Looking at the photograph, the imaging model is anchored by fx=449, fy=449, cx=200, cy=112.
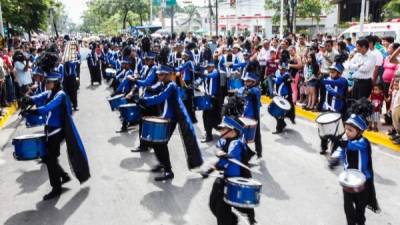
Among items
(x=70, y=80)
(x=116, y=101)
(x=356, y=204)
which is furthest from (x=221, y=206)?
(x=70, y=80)

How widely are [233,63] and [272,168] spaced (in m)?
5.91

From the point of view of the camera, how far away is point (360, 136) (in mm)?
4867

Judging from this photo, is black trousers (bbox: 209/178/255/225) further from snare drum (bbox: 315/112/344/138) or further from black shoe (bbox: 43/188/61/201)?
black shoe (bbox: 43/188/61/201)

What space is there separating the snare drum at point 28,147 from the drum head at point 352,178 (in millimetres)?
4043

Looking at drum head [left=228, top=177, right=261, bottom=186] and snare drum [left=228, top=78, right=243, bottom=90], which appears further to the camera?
snare drum [left=228, top=78, right=243, bottom=90]

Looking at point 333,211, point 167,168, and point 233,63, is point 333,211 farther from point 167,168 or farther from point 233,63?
point 233,63

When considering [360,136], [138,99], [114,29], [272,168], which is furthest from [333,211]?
[114,29]

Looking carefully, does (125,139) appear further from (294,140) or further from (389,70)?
(389,70)

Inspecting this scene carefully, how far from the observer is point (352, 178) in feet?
14.7

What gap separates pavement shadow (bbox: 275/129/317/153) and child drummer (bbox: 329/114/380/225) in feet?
12.1

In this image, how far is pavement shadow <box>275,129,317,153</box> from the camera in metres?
8.77

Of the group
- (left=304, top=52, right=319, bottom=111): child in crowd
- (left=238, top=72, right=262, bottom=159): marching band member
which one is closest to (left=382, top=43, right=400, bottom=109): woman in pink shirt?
(left=304, top=52, right=319, bottom=111): child in crowd

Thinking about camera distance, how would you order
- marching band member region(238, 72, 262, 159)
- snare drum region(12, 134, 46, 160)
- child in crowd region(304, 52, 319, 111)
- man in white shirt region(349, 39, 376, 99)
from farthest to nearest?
child in crowd region(304, 52, 319, 111) → man in white shirt region(349, 39, 376, 99) → marching band member region(238, 72, 262, 159) → snare drum region(12, 134, 46, 160)

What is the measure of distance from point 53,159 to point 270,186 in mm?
3196
